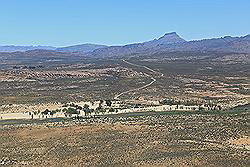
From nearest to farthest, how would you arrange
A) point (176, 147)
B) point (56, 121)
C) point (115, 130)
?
point (176, 147) < point (115, 130) < point (56, 121)

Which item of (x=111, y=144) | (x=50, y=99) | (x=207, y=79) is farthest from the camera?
(x=207, y=79)

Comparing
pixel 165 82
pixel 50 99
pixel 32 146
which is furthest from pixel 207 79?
pixel 32 146

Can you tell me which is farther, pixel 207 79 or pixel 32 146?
pixel 207 79

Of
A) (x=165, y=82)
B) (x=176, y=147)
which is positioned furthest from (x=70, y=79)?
(x=176, y=147)

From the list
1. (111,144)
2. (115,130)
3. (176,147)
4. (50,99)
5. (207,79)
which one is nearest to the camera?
(176,147)

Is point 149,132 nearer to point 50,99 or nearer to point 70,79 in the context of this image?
point 50,99

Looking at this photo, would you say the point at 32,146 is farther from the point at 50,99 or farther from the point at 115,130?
the point at 50,99
